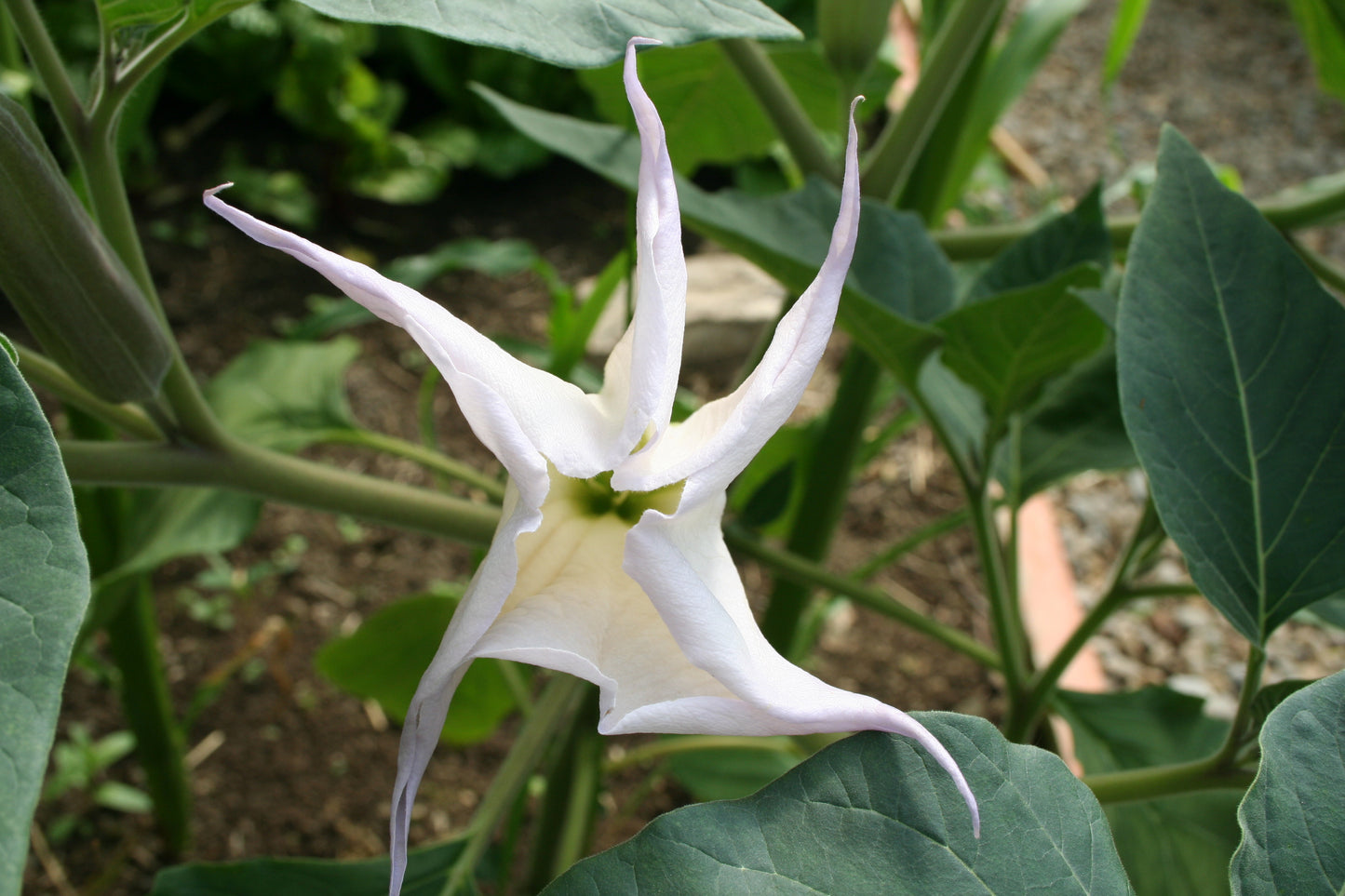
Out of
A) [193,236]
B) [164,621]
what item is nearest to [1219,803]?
[164,621]

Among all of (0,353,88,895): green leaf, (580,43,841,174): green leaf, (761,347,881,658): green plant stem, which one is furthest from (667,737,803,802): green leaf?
(0,353,88,895): green leaf

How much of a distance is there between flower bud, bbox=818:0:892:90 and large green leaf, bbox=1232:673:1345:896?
0.97 ft

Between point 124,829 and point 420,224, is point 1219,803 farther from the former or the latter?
point 420,224

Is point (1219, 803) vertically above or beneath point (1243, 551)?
beneath

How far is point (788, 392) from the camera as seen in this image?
0.20 meters

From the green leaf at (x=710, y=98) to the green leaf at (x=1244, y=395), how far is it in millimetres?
330

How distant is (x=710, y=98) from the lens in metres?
0.66

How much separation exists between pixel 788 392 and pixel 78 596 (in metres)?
0.12

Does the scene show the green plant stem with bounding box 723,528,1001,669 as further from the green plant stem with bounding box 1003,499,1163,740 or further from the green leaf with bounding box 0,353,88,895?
the green leaf with bounding box 0,353,88,895

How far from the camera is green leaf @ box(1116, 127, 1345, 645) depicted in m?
0.31

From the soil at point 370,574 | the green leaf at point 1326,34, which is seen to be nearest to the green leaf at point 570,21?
the green leaf at point 1326,34

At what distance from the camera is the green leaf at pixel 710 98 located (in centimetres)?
62

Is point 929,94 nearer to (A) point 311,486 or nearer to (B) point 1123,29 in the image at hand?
(A) point 311,486

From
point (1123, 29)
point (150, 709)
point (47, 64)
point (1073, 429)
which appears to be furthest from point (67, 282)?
point (1123, 29)
